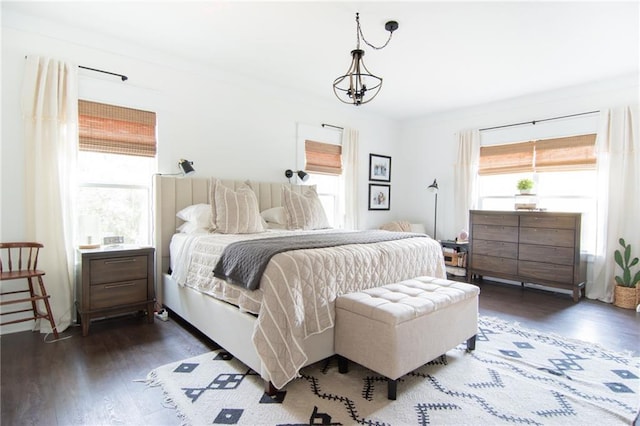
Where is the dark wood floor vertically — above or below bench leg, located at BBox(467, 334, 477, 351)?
below

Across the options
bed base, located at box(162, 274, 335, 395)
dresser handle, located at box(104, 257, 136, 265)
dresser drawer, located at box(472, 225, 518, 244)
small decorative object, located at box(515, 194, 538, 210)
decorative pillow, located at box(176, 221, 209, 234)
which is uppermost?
small decorative object, located at box(515, 194, 538, 210)

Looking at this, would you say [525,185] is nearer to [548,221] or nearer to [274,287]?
[548,221]

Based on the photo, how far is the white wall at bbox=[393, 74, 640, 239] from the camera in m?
4.21

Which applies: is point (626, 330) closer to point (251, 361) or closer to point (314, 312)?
point (314, 312)

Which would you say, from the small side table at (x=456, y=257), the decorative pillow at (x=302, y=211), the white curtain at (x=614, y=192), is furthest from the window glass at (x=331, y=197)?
the white curtain at (x=614, y=192)

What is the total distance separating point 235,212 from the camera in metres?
3.39

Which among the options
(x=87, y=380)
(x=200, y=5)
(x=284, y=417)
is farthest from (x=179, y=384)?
(x=200, y=5)

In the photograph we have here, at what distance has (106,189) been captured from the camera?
133 inches

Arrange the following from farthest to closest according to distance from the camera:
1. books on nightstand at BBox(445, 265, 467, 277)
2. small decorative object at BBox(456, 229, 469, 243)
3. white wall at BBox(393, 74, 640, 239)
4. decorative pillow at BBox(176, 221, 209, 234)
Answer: small decorative object at BBox(456, 229, 469, 243)
books on nightstand at BBox(445, 265, 467, 277)
white wall at BBox(393, 74, 640, 239)
decorative pillow at BBox(176, 221, 209, 234)

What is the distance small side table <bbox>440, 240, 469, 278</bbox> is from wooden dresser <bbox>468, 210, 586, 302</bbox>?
243mm

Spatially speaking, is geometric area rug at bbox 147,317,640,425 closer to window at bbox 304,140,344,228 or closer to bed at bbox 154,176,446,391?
bed at bbox 154,176,446,391

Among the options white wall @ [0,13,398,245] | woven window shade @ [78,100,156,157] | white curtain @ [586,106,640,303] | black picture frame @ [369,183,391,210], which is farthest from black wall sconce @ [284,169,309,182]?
white curtain @ [586,106,640,303]

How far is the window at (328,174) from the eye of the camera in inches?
197

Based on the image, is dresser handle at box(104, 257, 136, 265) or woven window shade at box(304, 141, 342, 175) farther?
woven window shade at box(304, 141, 342, 175)
